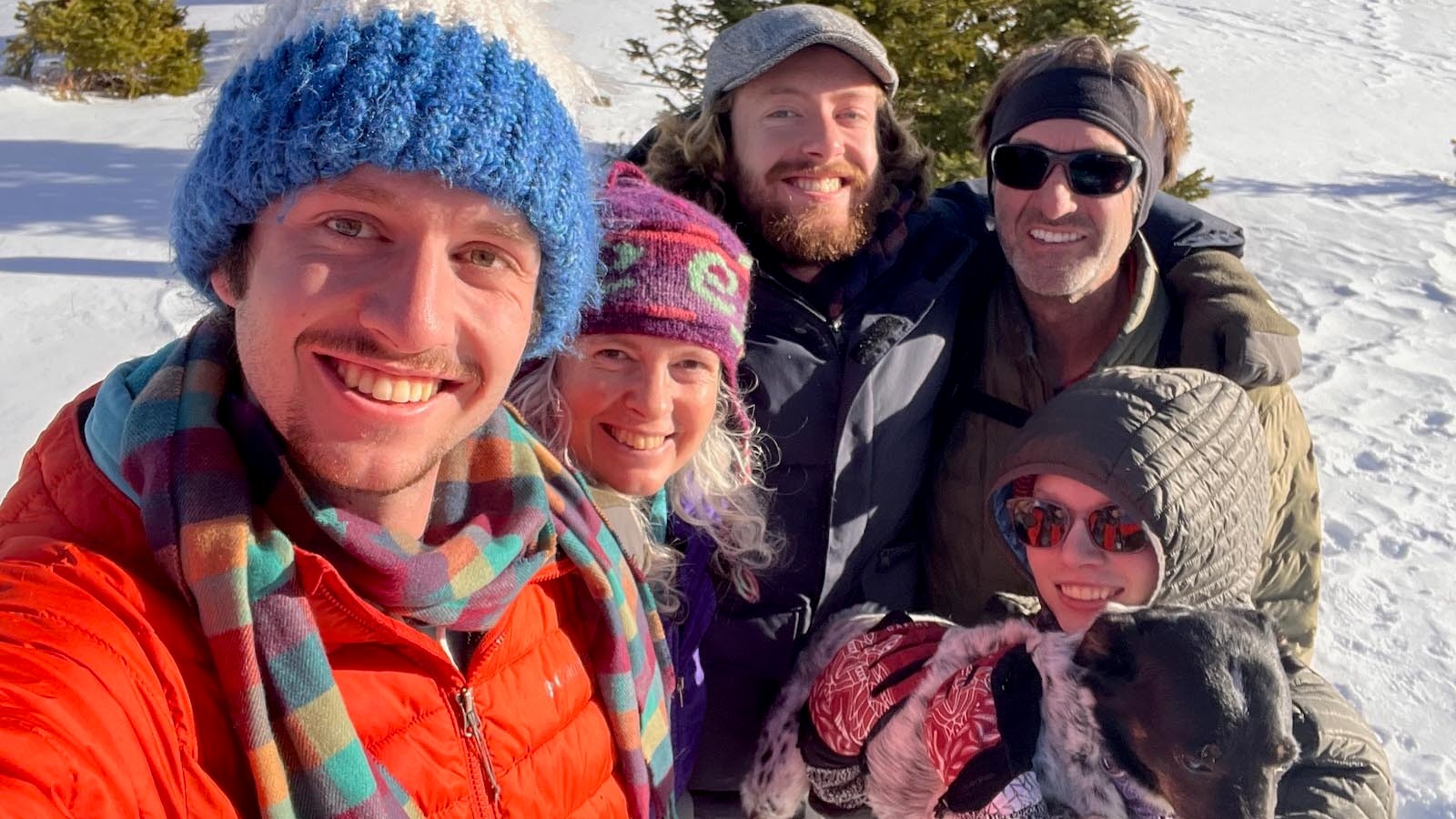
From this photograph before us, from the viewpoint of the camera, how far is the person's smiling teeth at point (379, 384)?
1393mm

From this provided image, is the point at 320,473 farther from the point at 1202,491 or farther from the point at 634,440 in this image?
the point at 1202,491

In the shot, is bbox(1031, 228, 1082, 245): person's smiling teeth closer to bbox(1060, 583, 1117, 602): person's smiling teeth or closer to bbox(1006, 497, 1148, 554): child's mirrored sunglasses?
bbox(1006, 497, 1148, 554): child's mirrored sunglasses

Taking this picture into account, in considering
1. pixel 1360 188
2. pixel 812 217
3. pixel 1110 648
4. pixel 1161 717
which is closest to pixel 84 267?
pixel 812 217

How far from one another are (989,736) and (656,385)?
93 centimetres

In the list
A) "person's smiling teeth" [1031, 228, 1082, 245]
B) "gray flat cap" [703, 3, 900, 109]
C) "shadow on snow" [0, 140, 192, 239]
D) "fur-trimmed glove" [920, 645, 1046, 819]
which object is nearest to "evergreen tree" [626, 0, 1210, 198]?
"gray flat cap" [703, 3, 900, 109]

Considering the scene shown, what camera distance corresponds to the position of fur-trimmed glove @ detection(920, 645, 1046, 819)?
1.77 meters

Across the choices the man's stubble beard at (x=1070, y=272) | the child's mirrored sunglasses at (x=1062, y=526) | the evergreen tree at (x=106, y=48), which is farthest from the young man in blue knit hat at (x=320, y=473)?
the evergreen tree at (x=106, y=48)

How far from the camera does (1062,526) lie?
1.96m

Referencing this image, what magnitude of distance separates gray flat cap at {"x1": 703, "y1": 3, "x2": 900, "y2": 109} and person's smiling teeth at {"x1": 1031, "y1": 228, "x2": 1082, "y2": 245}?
0.66m

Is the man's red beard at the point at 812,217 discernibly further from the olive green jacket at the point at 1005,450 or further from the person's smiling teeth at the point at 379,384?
the person's smiling teeth at the point at 379,384

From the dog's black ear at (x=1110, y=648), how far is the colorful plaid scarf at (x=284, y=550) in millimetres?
874

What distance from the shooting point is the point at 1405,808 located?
3023 millimetres

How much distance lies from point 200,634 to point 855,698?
1.27 m

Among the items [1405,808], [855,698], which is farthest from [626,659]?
[1405,808]
